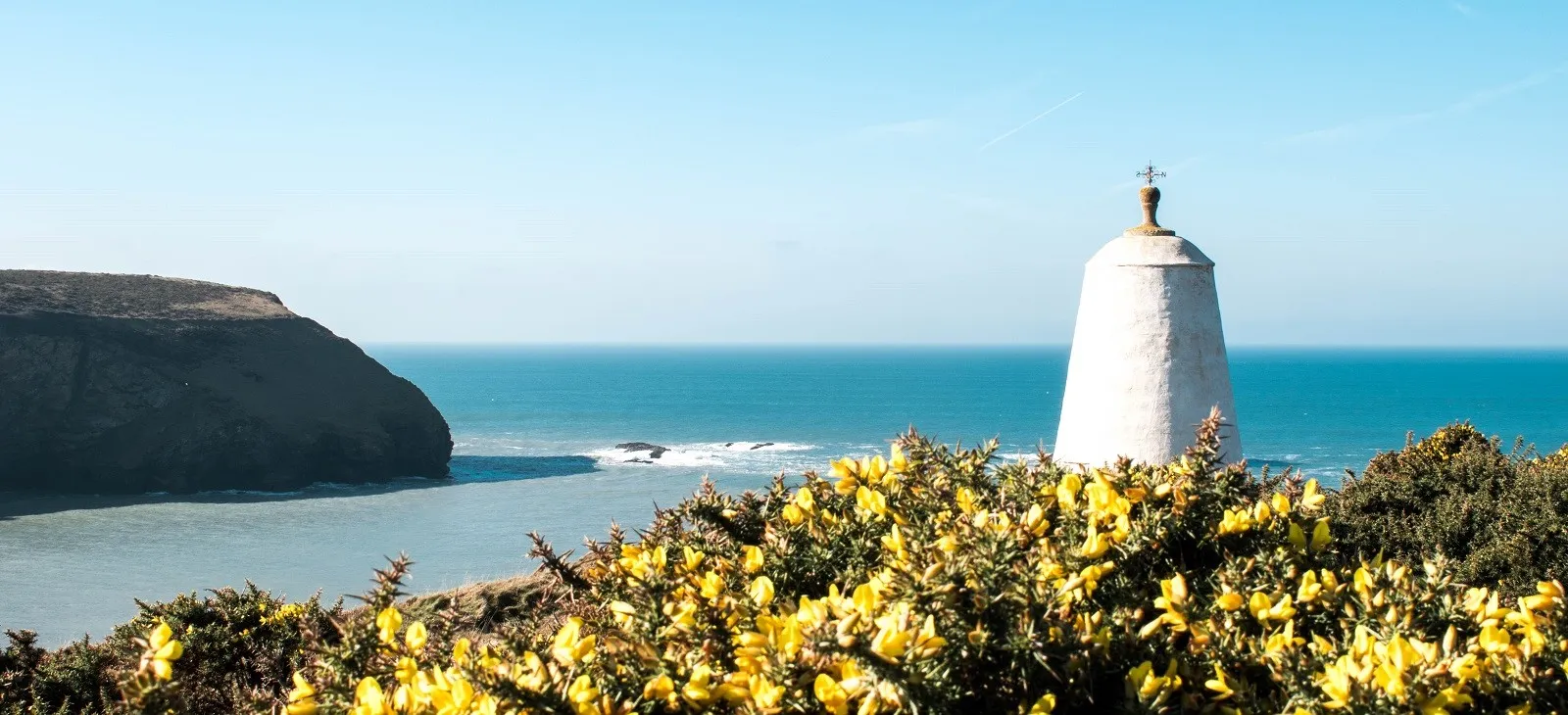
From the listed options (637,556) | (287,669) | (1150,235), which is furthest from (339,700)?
(1150,235)

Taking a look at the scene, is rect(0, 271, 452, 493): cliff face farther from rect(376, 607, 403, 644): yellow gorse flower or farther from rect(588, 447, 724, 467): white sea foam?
rect(376, 607, 403, 644): yellow gorse flower

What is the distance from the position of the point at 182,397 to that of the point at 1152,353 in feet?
208

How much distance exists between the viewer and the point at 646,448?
85.4 m

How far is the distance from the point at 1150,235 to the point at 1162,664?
9.13m

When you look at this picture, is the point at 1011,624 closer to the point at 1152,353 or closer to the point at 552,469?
the point at 1152,353

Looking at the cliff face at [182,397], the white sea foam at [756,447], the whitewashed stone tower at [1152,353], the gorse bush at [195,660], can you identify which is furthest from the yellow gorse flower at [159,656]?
the white sea foam at [756,447]

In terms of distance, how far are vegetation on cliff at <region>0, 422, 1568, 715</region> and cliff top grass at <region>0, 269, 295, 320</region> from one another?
68.8 meters

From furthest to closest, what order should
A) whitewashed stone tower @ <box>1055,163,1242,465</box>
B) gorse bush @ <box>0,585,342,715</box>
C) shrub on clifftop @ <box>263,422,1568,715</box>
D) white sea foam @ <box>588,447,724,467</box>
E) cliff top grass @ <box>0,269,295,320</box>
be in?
white sea foam @ <box>588,447,724,467</box>, cliff top grass @ <box>0,269,295,320</box>, whitewashed stone tower @ <box>1055,163,1242,465</box>, gorse bush @ <box>0,585,342,715</box>, shrub on clifftop @ <box>263,422,1568,715</box>

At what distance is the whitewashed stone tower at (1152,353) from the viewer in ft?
36.9

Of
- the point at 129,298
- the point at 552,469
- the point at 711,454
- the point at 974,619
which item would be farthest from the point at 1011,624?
the point at 711,454

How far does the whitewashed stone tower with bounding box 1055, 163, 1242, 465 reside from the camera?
36.9 ft

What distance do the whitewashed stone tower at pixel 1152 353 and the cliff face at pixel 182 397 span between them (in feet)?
201

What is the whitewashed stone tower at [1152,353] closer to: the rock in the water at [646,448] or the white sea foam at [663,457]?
the white sea foam at [663,457]

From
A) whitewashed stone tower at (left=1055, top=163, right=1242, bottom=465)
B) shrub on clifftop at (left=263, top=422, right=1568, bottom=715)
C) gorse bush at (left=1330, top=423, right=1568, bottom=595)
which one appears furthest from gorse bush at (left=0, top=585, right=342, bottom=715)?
gorse bush at (left=1330, top=423, right=1568, bottom=595)
